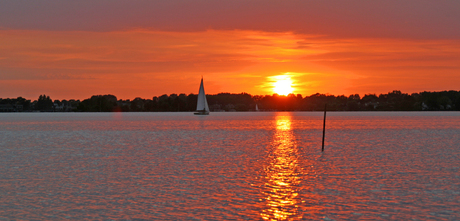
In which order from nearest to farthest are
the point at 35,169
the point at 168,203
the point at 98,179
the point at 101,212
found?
1. the point at 101,212
2. the point at 168,203
3. the point at 98,179
4. the point at 35,169

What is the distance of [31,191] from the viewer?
2520 cm

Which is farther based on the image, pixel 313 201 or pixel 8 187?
pixel 8 187

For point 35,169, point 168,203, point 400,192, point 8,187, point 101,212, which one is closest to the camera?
point 101,212

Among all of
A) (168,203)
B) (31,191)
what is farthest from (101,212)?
(31,191)

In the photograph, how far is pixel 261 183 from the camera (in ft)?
91.6

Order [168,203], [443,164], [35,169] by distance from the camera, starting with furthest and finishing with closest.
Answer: [443,164] < [35,169] < [168,203]

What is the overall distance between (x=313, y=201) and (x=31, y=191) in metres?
14.8

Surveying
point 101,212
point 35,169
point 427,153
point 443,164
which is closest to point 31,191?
point 101,212

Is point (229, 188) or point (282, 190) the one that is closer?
point (282, 190)

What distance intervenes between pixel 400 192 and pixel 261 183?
7720 mm

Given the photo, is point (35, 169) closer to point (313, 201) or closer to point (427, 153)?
point (313, 201)

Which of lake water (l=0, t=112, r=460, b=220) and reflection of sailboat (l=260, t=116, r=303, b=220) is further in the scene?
lake water (l=0, t=112, r=460, b=220)

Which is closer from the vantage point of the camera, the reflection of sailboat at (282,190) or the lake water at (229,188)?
the reflection of sailboat at (282,190)

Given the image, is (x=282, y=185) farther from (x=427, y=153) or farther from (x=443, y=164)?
(x=427, y=153)
